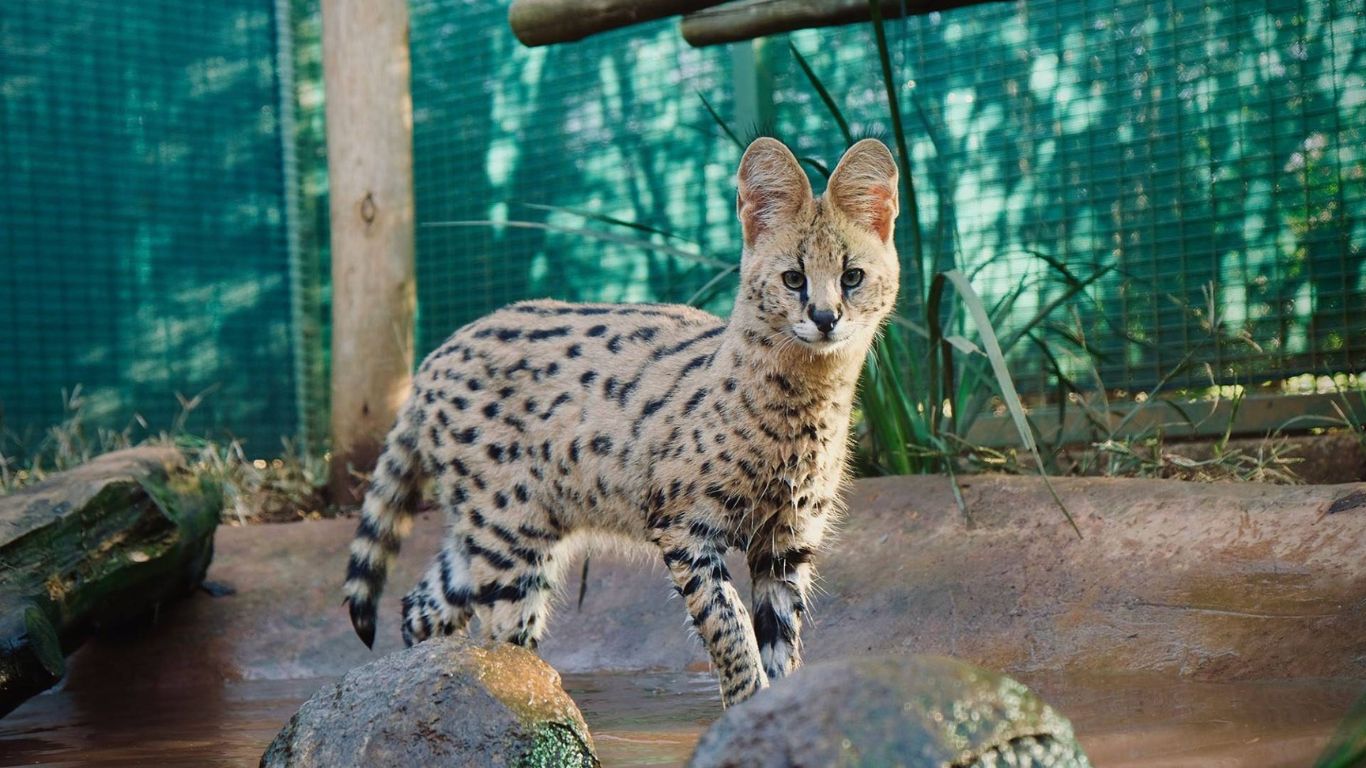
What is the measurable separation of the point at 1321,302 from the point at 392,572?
14.7 feet

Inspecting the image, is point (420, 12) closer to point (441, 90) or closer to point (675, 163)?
point (441, 90)

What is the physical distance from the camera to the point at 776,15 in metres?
6.03

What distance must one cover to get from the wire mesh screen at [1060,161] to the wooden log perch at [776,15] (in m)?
0.51

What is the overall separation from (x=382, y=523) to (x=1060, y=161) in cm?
410

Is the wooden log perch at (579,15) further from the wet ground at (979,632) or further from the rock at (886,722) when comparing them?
the rock at (886,722)

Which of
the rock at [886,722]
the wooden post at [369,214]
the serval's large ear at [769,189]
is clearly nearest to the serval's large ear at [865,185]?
the serval's large ear at [769,189]

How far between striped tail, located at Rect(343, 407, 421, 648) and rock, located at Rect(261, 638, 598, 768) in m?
1.58

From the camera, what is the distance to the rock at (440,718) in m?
2.99

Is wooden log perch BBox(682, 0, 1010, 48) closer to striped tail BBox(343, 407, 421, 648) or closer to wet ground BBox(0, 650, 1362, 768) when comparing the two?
striped tail BBox(343, 407, 421, 648)

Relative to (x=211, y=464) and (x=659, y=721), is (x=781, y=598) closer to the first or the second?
(x=659, y=721)

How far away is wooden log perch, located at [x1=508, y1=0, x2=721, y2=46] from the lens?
5.75 meters

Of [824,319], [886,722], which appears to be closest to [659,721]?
[824,319]

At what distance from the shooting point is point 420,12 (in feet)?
30.6

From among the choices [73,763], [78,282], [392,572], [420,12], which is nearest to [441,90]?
[420,12]
